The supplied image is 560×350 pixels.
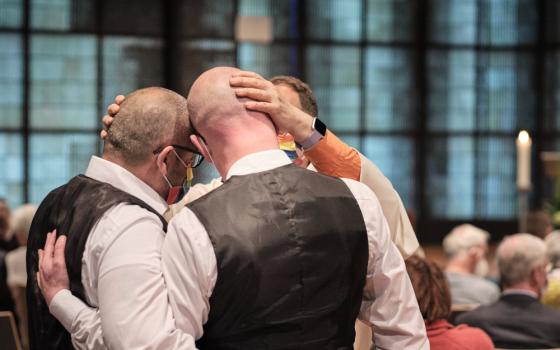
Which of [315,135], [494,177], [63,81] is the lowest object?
[494,177]

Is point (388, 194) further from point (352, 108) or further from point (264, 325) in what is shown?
point (352, 108)

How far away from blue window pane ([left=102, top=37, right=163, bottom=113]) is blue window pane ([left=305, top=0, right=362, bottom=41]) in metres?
1.88

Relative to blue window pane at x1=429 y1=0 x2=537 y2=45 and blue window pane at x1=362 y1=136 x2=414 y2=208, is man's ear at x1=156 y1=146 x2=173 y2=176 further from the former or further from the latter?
blue window pane at x1=429 y1=0 x2=537 y2=45

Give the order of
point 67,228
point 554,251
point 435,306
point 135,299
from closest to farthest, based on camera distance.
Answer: point 135,299
point 67,228
point 435,306
point 554,251

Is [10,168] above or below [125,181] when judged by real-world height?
below

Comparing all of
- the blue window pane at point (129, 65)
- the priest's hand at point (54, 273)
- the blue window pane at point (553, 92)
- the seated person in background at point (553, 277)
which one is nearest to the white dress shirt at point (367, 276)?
the priest's hand at point (54, 273)

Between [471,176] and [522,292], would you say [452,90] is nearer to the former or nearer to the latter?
[471,176]

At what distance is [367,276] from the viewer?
7.64 feet

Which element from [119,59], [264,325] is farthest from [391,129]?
[264,325]

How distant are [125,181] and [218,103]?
0.39 metres

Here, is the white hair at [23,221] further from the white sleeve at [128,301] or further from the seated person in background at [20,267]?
the white sleeve at [128,301]

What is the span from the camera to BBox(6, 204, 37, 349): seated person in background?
6.21 m

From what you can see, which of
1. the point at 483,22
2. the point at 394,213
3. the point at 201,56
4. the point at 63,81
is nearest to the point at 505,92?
the point at 483,22

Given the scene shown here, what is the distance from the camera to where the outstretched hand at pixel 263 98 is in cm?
224
